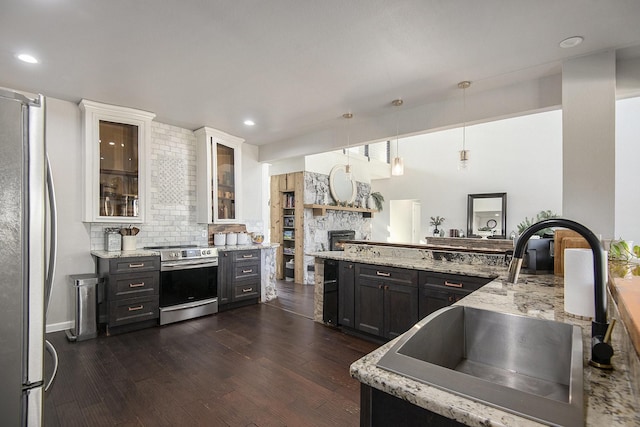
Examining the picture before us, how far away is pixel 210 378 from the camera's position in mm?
2406

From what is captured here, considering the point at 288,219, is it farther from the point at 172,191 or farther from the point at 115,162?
the point at 115,162

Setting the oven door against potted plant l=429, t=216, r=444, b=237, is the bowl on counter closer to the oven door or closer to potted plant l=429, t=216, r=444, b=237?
the oven door

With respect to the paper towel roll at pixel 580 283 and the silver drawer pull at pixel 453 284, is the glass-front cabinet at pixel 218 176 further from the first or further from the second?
the paper towel roll at pixel 580 283

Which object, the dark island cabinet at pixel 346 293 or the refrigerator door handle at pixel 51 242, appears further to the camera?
the dark island cabinet at pixel 346 293

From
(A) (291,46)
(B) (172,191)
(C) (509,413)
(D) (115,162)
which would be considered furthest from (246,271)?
(C) (509,413)

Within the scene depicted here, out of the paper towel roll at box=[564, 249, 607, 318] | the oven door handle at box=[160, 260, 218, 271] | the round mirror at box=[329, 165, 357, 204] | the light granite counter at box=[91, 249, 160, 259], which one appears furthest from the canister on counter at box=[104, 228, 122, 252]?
the paper towel roll at box=[564, 249, 607, 318]

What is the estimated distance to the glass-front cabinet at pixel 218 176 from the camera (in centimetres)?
437

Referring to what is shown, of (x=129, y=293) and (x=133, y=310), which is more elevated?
(x=129, y=293)

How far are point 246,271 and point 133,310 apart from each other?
1.46 meters

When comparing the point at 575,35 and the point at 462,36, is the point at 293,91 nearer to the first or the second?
the point at 462,36

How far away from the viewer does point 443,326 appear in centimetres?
117

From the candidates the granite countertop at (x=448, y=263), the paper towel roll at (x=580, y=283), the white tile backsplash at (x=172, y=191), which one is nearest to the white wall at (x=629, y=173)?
the granite countertop at (x=448, y=263)

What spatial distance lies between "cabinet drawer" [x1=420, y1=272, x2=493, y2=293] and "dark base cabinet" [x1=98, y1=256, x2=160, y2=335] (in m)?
3.02

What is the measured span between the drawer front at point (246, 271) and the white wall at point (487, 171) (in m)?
5.58
